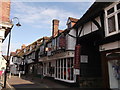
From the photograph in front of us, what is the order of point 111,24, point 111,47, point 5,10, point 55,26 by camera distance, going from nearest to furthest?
point 111,47 → point 111,24 → point 5,10 → point 55,26

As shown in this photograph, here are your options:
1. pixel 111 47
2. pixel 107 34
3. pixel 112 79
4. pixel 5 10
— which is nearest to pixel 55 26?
pixel 5 10

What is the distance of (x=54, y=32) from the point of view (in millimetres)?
20219

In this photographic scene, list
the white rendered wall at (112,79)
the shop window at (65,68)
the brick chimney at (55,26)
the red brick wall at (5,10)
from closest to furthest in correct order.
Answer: the white rendered wall at (112,79)
the red brick wall at (5,10)
the shop window at (65,68)
the brick chimney at (55,26)

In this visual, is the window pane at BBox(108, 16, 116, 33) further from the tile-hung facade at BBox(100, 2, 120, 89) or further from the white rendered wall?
the white rendered wall

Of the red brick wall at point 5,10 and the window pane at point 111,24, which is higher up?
the red brick wall at point 5,10

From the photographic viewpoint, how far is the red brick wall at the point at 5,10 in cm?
991

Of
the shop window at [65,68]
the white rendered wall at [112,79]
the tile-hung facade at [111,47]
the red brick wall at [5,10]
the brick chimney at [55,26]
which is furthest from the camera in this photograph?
the brick chimney at [55,26]

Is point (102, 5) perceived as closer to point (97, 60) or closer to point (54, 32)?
point (97, 60)

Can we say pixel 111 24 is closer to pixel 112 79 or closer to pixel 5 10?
pixel 112 79

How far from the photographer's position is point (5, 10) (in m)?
10.2

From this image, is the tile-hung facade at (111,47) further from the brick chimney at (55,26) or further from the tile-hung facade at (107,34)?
the brick chimney at (55,26)

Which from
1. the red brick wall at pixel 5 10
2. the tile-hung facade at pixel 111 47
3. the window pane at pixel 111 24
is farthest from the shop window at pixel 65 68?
the red brick wall at pixel 5 10

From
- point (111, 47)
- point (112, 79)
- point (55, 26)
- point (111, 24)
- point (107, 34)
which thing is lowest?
point (112, 79)

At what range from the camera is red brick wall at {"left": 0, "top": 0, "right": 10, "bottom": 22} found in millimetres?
9909
